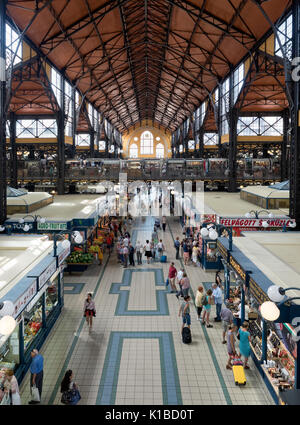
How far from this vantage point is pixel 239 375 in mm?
8391

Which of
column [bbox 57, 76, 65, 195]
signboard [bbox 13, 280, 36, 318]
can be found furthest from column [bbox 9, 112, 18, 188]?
signboard [bbox 13, 280, 36, 318]

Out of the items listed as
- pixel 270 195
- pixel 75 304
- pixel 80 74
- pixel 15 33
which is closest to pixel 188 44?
pixel 80 74

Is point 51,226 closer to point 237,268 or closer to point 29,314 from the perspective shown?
point 29,314

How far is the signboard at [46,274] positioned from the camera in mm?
8969

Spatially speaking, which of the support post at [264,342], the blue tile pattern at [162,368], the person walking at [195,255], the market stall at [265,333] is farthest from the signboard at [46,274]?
the person walking at [195,255]

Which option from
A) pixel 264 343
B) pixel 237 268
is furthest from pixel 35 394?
pixel 237 268

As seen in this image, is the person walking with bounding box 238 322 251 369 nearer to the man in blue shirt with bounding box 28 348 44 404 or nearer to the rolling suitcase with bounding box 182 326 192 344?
the rolling suitcase with bounding box 182 326 192 344

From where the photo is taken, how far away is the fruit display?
17.7m

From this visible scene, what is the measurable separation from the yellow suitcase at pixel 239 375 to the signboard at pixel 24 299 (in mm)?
5210

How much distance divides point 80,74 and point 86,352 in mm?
29998

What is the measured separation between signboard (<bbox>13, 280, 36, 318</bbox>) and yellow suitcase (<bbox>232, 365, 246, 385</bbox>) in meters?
5.21

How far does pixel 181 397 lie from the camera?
7.91 metres

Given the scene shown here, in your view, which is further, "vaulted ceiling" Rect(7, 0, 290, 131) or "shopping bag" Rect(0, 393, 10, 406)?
"vaulted ceiling" Rect(7, 0, 290, 131)

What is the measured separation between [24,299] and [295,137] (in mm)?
13013
